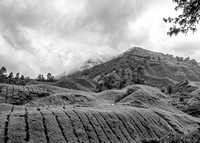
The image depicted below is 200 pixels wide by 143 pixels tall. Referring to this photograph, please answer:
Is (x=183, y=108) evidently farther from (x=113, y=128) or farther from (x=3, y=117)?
(x=3, y=117)

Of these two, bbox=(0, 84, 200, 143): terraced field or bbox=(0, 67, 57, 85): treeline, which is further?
bbox=(0, 67, 57, 85): treeline

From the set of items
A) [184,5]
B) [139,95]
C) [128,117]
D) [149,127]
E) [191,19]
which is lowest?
[149,127]

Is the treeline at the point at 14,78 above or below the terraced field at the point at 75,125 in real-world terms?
above

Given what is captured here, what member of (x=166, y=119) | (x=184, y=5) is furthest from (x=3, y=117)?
(x=166, y=119)

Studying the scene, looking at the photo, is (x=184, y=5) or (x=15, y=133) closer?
(x=184, y=5)

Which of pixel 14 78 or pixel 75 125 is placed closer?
pixel 75 125

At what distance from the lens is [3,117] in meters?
21.8

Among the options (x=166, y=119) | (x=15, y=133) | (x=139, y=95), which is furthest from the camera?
(x=139, y=95)

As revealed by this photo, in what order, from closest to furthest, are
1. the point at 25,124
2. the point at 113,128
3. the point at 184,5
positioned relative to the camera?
1. the point at 184,5
2. the point at 25,124
3. the point at 113,128

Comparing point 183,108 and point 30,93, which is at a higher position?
point 30,93

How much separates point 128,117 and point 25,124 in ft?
61.1

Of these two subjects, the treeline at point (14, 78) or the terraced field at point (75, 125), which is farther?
the treeline at point (14, 78)

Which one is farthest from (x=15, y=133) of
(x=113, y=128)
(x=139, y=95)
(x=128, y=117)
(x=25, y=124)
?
(x=139, y=95)

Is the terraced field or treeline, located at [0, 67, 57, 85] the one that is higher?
treeline, located at [0, 67, 57, 85]
